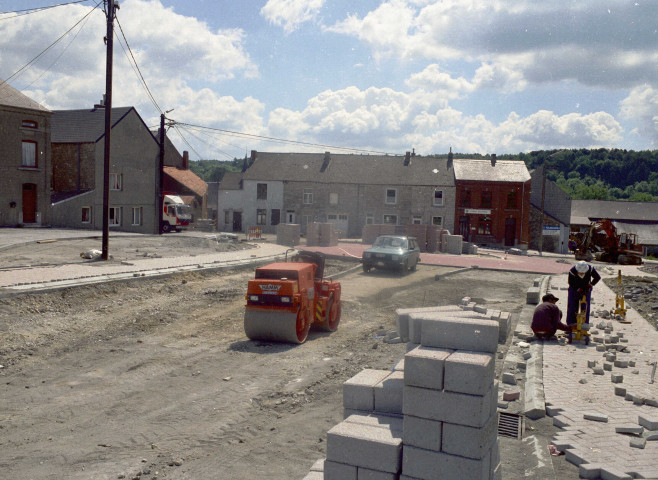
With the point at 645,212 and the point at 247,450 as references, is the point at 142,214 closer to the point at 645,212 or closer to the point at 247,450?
the point at 247,450

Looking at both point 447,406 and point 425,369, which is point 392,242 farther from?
point 447,406

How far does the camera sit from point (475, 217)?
185ft

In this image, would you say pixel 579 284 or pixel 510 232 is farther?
pixel 510 232

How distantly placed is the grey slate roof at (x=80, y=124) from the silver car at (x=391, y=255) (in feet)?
84.3

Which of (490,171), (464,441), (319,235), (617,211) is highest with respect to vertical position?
(490,171)

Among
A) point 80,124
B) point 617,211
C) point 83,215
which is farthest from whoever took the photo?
point 617,211

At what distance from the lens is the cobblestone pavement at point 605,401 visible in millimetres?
6605

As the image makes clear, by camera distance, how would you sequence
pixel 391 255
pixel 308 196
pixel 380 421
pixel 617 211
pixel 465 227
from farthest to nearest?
pixel 617 211
pixel 308 196
pixel 465 227
pixel 391 255
pixel 380 421

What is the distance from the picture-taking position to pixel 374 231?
145 feet

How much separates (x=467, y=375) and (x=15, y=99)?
124ft

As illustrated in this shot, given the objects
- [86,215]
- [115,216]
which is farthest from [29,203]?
[115,216]

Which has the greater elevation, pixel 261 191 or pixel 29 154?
pixel 29 154

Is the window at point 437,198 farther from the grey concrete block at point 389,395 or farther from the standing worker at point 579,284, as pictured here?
the grey concrete block at point 389,395

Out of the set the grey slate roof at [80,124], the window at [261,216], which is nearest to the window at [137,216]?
the grey slate roof at [80,124]
